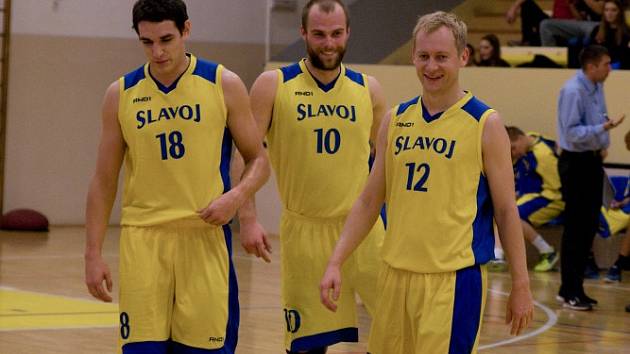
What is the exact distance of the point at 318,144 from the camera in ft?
19.8

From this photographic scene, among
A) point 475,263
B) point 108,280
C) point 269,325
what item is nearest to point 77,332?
point 269,325

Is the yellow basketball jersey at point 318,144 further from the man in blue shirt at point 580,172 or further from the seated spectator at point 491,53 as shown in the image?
the seated spectator at point 491,53

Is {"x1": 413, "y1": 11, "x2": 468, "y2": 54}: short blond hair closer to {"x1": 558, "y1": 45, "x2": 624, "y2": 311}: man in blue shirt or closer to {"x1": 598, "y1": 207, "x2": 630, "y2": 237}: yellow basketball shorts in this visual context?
{"x1": 558, "y1": 45, "x2": 624, "y2": 311}: man in blue shirt

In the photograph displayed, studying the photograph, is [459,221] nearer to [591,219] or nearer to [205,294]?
[205,294]

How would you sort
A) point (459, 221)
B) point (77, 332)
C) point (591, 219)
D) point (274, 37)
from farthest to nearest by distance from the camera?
point (274, 37)
point (591, 219)
point (77, 332)
point (459, 221)

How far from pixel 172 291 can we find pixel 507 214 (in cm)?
136

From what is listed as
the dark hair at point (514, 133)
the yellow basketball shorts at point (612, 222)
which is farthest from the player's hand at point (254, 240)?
the yellow basketball shorts at point (612, 222)

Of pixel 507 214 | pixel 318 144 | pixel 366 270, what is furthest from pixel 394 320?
pixel 318 144

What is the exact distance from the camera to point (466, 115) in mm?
4457

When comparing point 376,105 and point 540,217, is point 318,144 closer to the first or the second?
point 376,105

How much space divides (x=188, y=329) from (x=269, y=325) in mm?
4334

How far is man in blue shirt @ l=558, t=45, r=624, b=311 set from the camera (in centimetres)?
1027

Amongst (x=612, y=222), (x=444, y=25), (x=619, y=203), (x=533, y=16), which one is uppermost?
(x=444, y=25)

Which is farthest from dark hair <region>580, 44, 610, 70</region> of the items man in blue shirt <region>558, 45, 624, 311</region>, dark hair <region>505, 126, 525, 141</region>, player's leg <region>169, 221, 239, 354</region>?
player's leg <region>169, 221, 239, 354</region>
